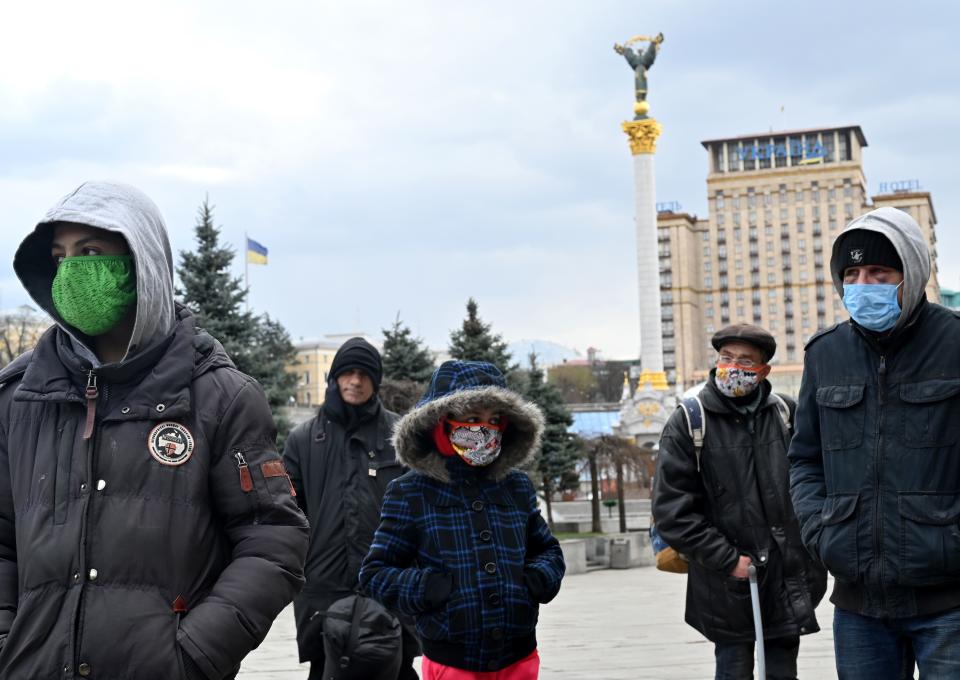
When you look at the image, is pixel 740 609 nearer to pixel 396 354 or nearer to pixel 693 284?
pixel 396 354

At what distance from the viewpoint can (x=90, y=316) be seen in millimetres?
3512

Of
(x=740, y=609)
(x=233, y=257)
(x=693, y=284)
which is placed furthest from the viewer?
(x=693, y=284)

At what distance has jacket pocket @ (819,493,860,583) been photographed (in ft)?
14.3

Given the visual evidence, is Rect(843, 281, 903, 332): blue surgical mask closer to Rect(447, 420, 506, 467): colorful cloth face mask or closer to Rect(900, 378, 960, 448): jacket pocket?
Rect(900, 378, 960, 448): jacket pocket

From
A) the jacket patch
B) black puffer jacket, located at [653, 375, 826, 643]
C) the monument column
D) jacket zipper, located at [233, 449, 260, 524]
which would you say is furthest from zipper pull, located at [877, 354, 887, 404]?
the monument column

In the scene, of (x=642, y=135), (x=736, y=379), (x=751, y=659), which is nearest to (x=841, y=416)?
(x=736, y=379)

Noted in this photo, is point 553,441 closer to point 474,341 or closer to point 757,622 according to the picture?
point 474,341

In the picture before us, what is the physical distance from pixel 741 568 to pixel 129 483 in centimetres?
340

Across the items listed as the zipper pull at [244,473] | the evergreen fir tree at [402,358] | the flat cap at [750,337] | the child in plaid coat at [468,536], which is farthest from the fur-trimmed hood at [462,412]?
the evergreen fir tree at [402,358]

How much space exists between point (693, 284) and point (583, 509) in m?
107

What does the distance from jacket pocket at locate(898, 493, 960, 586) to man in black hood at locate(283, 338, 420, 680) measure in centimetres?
319

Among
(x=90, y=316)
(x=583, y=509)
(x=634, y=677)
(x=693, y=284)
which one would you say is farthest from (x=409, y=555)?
(x=693, y=284)

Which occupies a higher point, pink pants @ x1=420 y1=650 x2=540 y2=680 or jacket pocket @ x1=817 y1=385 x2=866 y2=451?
jacket pocket @ x1=817 y1=385 x2=866 y2=451

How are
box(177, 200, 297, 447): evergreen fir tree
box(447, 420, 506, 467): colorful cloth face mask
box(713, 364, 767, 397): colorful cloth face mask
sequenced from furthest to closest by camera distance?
box(177, 200, 297, 447): evergreen fir tree
box(713, 364, 767, 397): colorful cloth face mask
box(447, 420, 506, 467): colorful cloth face mask
